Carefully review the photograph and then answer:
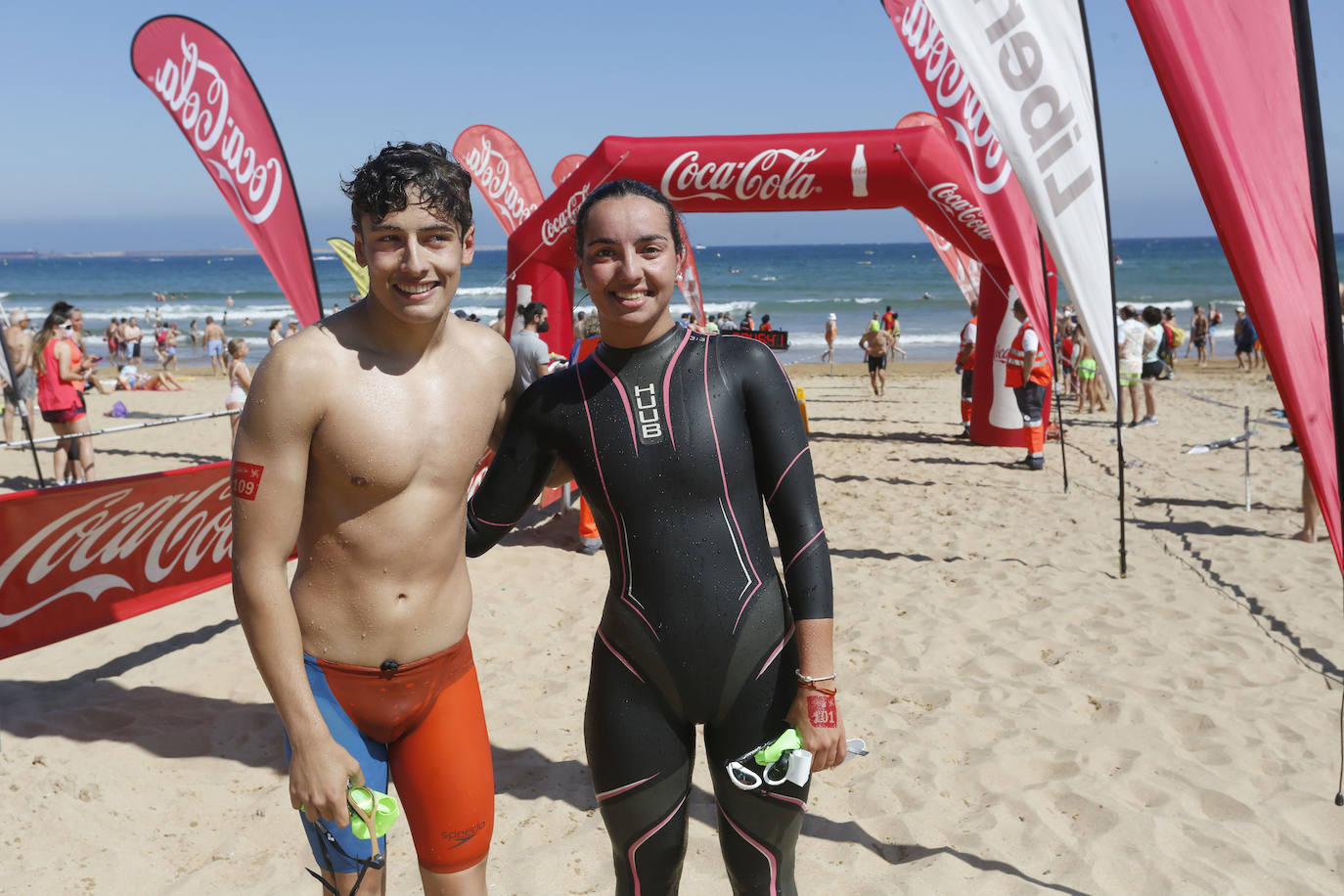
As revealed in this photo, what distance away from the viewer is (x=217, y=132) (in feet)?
22.4

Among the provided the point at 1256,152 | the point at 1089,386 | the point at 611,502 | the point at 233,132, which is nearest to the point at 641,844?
the point at 611,502

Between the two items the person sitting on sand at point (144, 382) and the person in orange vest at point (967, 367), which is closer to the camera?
the person in orange vest at point (967, 367)

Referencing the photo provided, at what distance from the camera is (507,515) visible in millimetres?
2119

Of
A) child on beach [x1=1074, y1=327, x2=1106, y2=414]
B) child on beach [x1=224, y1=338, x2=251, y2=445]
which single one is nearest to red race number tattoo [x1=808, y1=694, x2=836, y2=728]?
child on beach [x1=224, y1=338, x2=251, y2=445]

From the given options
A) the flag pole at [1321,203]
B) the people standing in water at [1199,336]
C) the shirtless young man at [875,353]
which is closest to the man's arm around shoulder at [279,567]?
the flag pole at [1321,203]

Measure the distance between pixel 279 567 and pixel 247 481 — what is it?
0.56 feet

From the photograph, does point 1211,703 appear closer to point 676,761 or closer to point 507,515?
point 676,761

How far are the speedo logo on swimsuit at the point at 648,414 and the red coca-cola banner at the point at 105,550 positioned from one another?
3.22m

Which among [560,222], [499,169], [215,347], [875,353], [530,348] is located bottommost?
[875,353]

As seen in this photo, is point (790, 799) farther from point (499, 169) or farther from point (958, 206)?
point (499, 169)

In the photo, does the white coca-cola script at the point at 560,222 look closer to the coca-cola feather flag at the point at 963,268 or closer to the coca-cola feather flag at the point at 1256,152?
the coca-cola feather flag at the point at 963,268

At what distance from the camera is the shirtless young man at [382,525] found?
1.74 metres

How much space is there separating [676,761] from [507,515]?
25.8 inches

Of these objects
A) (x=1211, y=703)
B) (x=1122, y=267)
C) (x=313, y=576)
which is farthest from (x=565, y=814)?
(x=1122, y=267)
